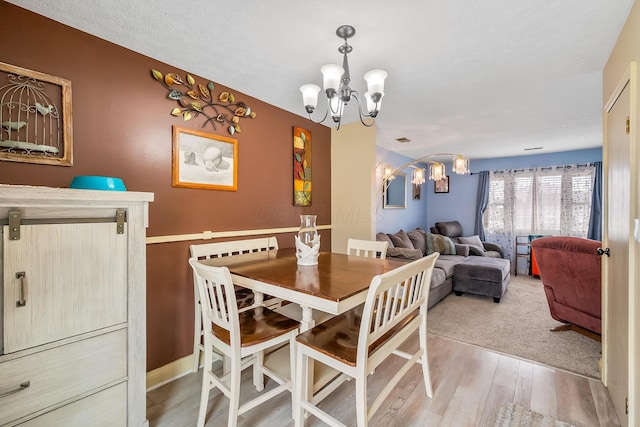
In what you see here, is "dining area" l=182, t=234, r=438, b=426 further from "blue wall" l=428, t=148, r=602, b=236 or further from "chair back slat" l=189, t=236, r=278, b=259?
"blue wall" l=428, t=148, r=602, b=236

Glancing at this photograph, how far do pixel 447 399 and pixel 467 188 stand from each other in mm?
5104

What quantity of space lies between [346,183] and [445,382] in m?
2.25

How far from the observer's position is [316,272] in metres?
1.58

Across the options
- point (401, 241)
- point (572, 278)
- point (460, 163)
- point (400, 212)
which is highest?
point (460, 163)

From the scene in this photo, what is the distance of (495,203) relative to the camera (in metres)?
5.61

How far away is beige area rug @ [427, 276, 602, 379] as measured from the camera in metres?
2.23

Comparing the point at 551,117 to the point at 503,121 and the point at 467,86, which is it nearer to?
the point at 503,121

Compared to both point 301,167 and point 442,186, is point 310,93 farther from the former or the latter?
point 442,186

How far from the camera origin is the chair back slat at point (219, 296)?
1228 mm

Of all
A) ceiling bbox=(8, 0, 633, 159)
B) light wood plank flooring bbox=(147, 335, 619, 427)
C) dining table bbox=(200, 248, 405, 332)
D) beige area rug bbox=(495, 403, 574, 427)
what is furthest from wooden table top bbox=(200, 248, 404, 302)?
ceiling bbox=(8, 0, 633, 159)

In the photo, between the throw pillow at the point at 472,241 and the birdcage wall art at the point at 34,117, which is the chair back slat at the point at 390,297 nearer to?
the birdcage wall art at the point at 34,117

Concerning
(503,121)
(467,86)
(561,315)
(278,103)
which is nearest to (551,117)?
(503,121)

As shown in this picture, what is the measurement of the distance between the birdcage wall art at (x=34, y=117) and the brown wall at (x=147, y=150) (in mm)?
42

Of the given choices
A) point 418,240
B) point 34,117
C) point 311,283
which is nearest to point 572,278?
point 418,240
